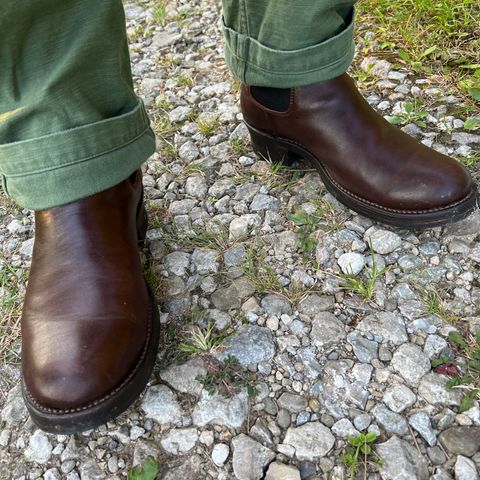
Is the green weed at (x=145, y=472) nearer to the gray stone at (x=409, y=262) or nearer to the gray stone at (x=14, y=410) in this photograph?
the gray stone at (x=14, y=410)

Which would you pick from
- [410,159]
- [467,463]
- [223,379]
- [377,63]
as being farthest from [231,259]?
[377,63]

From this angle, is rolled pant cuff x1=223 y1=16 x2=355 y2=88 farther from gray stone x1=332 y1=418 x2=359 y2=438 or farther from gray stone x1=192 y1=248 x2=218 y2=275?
gray stone x1=332 y1=418 x2=359 y2=438

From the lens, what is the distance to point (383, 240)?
1479mm

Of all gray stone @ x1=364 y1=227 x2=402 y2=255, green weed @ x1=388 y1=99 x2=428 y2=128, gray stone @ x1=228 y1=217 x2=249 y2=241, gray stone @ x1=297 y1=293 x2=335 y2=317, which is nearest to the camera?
gray stone @ x1=297 y1=293 x2=335 y2=317

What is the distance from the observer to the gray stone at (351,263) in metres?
1.43

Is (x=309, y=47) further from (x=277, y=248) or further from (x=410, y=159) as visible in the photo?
(x=277, y=248)

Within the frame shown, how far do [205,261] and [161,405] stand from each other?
0.43 metres

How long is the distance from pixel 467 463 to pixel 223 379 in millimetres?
509

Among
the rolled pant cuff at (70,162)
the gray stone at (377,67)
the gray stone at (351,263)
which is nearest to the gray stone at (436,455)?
the gray stone at (351,263)

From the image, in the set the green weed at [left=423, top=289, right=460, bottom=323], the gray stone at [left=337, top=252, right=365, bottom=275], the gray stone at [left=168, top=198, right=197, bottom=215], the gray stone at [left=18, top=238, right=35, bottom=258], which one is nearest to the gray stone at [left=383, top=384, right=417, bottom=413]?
the green weed at [left=423, top=289, right=460, bottom=323]

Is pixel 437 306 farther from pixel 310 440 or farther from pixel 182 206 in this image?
pixel 182 206

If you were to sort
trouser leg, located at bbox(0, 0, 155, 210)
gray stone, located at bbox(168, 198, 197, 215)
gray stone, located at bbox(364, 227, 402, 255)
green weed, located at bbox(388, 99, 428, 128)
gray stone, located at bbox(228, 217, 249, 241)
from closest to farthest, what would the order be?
trouser leg, located at bbox(0, 0, 155, 210), gray stone, located at bbox(364, 227, 402, 255), gray stone, located at bbox(228, 217, 249, 241), gray stone, located at bbox(168, 198, 197, 215), green weed, located at bbox(388, 99, 428, 128)

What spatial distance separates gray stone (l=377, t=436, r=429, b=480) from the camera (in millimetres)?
1064

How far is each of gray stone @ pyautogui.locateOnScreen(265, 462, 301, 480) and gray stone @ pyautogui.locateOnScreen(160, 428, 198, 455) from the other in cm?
17
